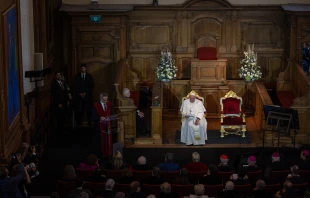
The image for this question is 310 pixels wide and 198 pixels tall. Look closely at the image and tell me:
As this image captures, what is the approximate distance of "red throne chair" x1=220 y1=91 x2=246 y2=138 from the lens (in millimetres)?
19984

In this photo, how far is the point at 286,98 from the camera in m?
21.5

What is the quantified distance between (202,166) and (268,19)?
8.23 metres

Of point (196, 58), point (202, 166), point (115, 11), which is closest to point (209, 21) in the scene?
point (196, 58)

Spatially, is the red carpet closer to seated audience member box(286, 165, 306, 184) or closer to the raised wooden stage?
the raised wooden stage

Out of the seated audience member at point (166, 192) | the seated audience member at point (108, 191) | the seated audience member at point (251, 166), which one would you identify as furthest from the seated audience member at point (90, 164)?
the seated audience member at point (251, 166)

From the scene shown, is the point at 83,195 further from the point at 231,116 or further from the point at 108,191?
the point at 231,116

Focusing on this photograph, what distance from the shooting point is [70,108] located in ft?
67.9

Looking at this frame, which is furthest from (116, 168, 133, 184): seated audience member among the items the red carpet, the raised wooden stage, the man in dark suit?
the red carpet

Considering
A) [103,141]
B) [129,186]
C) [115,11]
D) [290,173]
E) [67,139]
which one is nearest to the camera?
[129,186]

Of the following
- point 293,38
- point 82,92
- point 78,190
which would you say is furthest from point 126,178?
point 293,38

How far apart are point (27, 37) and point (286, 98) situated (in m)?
6.83

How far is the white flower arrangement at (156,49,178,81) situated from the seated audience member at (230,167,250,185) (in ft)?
23.3

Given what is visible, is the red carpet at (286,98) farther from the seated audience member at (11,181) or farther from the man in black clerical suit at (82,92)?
the seated audience member at (11,181)

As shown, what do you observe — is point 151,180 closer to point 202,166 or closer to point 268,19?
point 202,166
